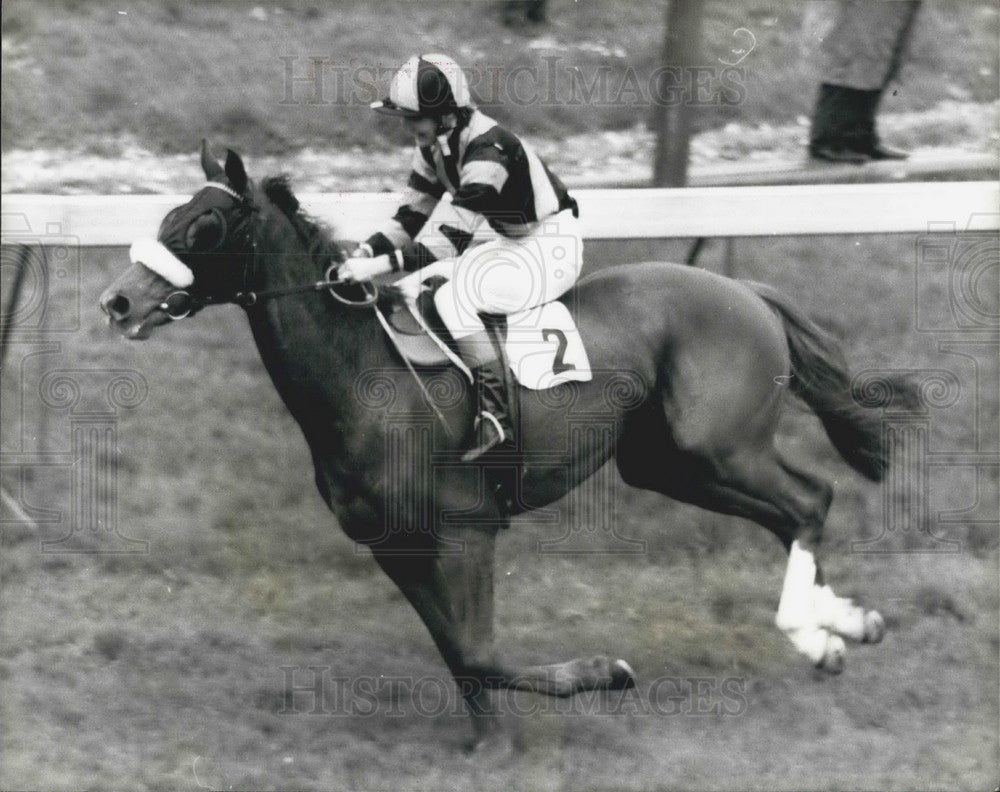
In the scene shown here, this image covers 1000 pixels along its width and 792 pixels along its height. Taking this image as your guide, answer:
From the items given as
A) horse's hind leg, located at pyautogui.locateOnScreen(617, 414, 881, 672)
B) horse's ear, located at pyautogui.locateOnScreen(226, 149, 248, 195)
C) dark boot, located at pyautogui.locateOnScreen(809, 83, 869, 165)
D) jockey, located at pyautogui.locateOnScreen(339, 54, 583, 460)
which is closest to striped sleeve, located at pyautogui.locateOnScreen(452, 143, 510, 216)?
jockey, located at pyautogui.locateOnScreen(339, 54, 583, 460)

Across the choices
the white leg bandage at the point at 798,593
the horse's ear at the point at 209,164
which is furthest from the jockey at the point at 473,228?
the white leg bandage at the point at 798,593

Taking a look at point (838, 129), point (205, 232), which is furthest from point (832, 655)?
point (838, 129)

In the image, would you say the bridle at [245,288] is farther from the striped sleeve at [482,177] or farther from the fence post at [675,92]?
the fence post at [675,92]

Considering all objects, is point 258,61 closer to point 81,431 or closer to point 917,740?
point 81,431

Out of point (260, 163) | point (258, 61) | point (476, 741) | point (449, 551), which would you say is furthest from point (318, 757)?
point (258, 61)

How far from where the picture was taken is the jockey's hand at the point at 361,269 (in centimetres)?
448

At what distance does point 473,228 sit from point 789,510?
153 centimetres

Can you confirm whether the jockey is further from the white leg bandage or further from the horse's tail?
the white leg bandage

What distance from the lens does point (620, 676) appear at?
4.75m

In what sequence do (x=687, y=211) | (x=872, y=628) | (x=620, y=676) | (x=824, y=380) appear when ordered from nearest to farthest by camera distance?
(x=620, y=676), (x=872, y=628), (x=824, y=380), (x=687, y=211)

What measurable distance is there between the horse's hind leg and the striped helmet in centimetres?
137

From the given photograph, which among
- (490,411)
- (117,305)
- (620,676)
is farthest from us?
(620,676)

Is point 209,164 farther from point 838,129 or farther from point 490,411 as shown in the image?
point 838,129

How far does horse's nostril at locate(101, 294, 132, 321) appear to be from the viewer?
4.34 m
